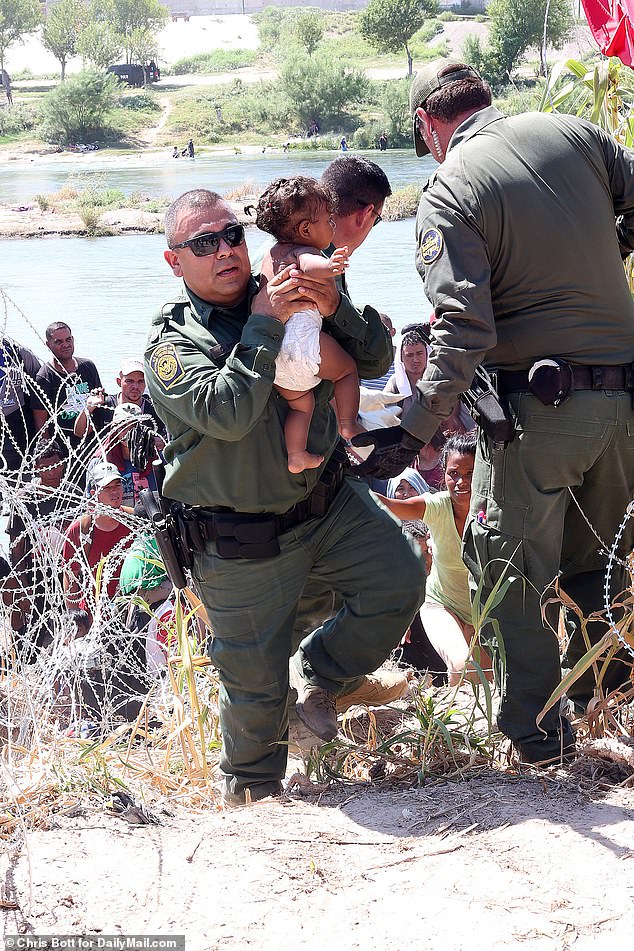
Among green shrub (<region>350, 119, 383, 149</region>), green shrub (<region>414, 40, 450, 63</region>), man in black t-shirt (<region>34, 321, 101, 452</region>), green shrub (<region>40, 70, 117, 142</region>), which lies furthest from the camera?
green shrub (<region>414, 40, 450, 63</region>)

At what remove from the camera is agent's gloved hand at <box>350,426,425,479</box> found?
3.02 m

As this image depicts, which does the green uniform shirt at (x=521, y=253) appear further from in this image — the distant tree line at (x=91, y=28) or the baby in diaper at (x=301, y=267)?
the distant tree line at (x=91, y=28)

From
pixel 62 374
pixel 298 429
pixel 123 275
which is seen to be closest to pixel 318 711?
pixel 298 429

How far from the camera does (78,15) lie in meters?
89.1

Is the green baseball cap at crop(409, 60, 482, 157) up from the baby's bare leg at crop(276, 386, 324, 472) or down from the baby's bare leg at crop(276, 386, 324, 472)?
up

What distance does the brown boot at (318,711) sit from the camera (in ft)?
10.0

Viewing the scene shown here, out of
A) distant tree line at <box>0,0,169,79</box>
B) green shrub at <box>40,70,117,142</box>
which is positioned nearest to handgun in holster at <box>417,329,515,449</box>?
green shrub at <box>40,70,117,142</box>

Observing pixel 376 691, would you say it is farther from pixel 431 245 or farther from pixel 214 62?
pixel 214 62

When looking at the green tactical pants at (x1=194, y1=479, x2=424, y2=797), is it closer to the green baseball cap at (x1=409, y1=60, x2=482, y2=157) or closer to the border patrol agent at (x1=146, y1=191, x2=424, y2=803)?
the border patrol agent at (x1=146, y1=191, x2=424, y2=803)

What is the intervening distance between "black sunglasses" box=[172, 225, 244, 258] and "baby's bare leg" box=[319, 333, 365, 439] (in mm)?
350

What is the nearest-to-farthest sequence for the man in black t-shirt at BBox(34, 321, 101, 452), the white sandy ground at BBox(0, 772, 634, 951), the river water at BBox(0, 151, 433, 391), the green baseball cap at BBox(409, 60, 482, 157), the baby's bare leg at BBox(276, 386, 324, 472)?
the white sandy ground at BBox(0, 772, 634, 951)
the baby's bare leg at BBox(276, 386, 324, 472)
the green baseball cap at BBox(409, 60, 482, 157)
the man in black t-shirt at BBox(34, 321, 101, 452)
the river water at BBox(0, 151, 433, 391)

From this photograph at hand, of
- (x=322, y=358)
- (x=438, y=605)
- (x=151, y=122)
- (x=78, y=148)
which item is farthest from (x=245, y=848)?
(x=151, y=122)

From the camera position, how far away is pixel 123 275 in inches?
981

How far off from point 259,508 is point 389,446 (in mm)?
424
